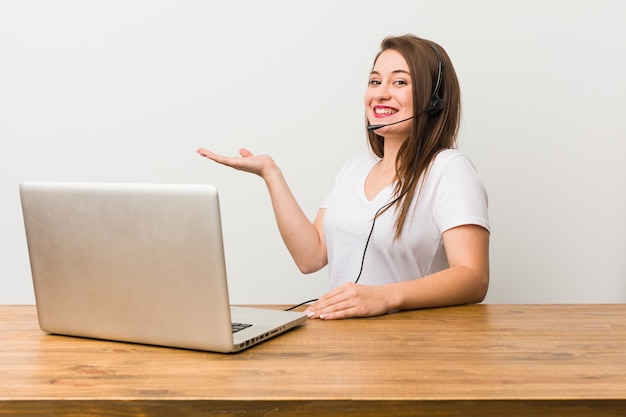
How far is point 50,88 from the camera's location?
3197mm

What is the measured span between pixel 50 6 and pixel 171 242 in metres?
2.27

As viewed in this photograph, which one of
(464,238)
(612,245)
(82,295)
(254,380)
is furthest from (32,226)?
(612,245)

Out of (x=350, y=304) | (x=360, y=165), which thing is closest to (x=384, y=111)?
(x=360, y=165)

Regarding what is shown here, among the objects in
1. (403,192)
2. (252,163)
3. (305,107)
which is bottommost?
(403,192)

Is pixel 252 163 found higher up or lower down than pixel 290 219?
higher up

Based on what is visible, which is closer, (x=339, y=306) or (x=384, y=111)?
(x=339, y=306)

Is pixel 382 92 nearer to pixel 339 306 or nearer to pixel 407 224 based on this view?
pixel 407 224

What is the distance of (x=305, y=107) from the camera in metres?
3.09

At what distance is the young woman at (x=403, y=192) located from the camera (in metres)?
2.02

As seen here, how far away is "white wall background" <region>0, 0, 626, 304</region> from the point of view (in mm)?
3006

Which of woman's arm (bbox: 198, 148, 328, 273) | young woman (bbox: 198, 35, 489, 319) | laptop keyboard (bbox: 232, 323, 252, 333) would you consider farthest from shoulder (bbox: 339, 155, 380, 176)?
laptop keyboard (bbox: 232, 323, 252, 333)

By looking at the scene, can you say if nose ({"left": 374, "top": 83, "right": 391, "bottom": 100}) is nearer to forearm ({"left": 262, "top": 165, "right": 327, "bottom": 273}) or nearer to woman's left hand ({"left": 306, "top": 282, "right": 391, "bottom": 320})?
forearm ({"left": 262, "top": 165, "right": 327, "bottom": 273})

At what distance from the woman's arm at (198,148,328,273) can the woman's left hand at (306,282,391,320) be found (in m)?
0.60

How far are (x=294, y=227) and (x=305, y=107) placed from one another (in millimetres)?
886
